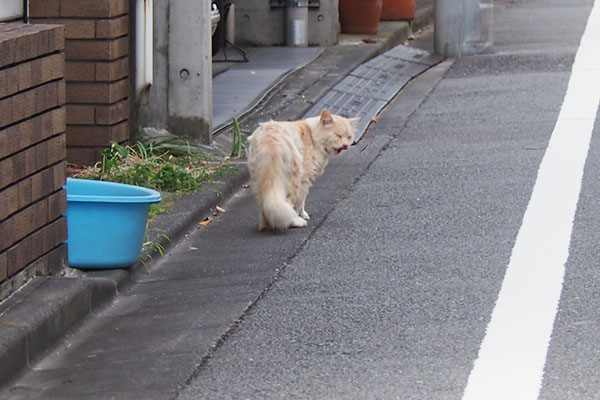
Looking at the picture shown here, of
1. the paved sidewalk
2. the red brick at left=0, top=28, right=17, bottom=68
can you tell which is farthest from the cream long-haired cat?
the red brick at left=0, top=28, right=17, bottom=68

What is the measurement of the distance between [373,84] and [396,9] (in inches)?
187

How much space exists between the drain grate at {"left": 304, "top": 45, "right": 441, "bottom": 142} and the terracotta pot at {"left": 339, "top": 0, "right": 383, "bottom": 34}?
0.69 meters

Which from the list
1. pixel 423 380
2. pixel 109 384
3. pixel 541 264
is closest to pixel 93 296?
pixel 109 384

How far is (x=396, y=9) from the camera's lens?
57.8 ft

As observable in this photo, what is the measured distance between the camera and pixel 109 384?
5.15m

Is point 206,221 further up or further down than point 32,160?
further down

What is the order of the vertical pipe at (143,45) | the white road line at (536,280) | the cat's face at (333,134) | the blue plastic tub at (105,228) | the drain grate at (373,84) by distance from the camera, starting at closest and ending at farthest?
the white road line at (536,280), the blue plastic tub at (105,228), the cat's face at (333,134), the vertical pipe at (143,45), the drain grate at (373,84)

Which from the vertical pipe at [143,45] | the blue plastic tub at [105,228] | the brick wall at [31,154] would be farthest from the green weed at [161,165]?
the brick wall at [31,154]

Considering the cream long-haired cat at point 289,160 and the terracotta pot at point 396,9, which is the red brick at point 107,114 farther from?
the terracotta pot at point 396,9

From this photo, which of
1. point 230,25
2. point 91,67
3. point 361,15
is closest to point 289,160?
point 91,67

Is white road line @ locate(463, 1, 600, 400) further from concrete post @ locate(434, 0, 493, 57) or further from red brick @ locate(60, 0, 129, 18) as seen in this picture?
concrete post @ locate(434, 0, 493, 57)

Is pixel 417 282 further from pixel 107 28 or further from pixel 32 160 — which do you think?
pixel 107 28

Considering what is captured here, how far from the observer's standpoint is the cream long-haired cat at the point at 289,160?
7.54 meters

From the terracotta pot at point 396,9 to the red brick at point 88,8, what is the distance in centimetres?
935
